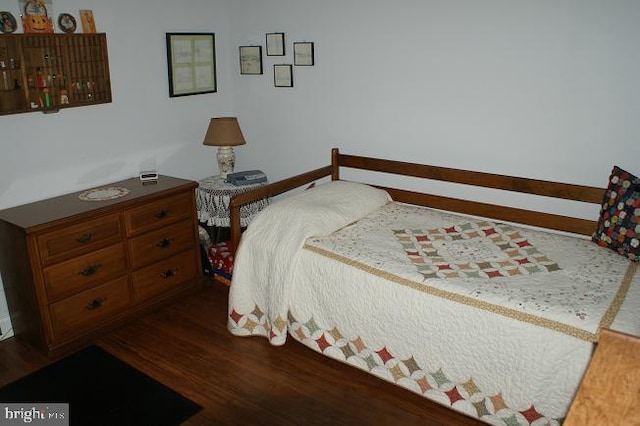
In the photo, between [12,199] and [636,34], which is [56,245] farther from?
[636,34]

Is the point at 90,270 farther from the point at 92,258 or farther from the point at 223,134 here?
the point at 223,134

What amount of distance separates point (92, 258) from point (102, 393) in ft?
2.33

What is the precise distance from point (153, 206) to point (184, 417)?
4.08 feet

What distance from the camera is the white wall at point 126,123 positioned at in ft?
9.22

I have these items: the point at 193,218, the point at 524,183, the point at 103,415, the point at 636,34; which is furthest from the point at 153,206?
the point at 636,34

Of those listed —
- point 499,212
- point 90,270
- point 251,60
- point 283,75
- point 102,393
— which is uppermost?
point 251,60

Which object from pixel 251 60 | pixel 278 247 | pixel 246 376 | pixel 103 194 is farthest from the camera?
pixel 251 60

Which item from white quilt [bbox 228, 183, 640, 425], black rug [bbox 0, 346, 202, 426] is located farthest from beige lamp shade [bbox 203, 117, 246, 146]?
black rug [bbox 0, 346, 202, 426]

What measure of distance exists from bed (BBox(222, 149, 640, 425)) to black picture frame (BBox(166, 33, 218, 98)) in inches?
43.7

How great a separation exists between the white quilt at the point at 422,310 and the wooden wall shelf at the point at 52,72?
127cm

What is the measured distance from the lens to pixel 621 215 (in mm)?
2346

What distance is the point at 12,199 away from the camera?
2.79 metres

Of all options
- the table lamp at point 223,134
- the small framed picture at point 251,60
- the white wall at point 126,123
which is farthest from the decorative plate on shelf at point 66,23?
the small framed picture at point 251,60

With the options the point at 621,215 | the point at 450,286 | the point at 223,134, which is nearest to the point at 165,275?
the point at 223,134
